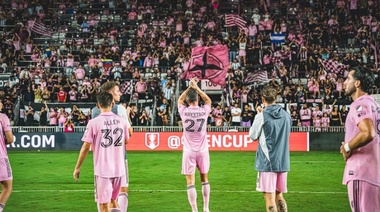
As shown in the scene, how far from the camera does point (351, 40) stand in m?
41.9

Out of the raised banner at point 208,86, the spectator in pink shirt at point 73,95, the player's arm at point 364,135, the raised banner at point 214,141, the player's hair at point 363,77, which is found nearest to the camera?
the player's arm at point 364,135

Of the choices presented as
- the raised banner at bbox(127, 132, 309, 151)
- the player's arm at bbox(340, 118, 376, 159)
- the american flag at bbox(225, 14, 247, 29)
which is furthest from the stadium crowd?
the player's arm at bbox(340, 118, 376, 159)

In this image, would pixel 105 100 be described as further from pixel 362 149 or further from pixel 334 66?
pixel 334 66

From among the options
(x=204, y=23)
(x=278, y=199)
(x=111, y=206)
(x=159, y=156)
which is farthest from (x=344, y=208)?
(x=204, y=23)

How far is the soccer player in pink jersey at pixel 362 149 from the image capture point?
25.7 feet

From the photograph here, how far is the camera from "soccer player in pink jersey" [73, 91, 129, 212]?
33.1 feet

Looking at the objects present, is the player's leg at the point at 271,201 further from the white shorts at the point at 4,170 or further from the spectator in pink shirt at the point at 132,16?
the spectator in pink shirt at the point at 132,16

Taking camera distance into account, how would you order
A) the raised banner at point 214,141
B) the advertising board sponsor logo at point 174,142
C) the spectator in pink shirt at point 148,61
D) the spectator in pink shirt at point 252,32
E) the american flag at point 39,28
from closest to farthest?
the raised banner at point 214,141, the advertising board sponsor logo at point 174,142, the spectator in pink shirt at point 148,61, the spectator in pink shirt at point 252,32, the american flag at point 39,28

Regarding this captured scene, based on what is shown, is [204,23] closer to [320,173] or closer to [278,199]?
[320,173]

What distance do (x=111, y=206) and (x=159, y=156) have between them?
17507 millimetres

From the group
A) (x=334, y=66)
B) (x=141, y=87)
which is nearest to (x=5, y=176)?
(x=141, y=87)

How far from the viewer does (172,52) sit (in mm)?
39656

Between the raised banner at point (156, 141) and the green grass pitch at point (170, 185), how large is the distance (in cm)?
253

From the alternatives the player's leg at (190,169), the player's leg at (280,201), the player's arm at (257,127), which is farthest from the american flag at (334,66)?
the player's arm at (257,127)
